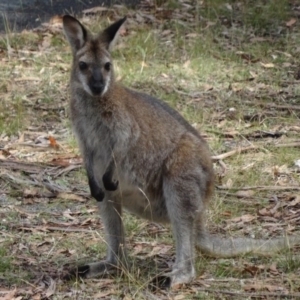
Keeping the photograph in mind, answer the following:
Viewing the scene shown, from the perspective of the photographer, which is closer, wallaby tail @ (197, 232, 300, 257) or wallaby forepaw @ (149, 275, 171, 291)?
wallaby forepaw @ (149, 275, 171, 291)

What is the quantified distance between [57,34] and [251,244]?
5.32m

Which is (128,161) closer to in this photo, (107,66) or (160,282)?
(107,66)

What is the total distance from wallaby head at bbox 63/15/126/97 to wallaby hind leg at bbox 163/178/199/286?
67 centimetres

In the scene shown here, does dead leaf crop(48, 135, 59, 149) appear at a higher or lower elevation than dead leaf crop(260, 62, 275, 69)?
higher

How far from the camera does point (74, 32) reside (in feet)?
17.0

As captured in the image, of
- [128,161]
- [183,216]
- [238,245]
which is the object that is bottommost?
[238,245]

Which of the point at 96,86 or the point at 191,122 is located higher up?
the point at 96,86

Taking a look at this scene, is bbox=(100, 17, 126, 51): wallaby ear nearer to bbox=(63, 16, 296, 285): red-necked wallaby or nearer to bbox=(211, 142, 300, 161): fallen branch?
Result: bbox=(63, 16, 296, 285): red-necked wallaby

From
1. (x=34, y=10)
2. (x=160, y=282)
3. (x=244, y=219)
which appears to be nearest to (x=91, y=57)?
(x=160, y=282)

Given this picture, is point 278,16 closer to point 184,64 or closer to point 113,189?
point 184,64

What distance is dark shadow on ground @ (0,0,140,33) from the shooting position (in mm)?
10297

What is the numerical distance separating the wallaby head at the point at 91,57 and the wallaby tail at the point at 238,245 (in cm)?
106

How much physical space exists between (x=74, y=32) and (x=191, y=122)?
282 centimetres

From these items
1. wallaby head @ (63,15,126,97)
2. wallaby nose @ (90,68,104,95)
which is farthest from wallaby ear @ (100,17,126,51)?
wallaby nose @ (90,68,104,95)
